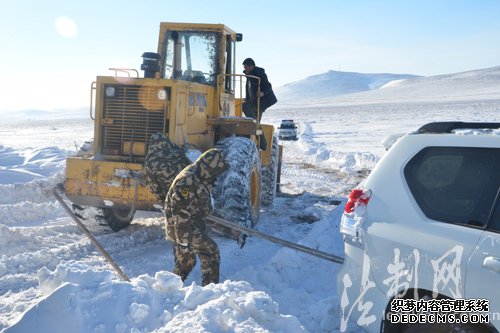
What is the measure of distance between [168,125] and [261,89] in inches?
106

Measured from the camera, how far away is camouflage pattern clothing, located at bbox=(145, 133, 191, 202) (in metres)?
6.44

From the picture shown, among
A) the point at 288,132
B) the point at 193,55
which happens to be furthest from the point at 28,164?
the point at 288,132

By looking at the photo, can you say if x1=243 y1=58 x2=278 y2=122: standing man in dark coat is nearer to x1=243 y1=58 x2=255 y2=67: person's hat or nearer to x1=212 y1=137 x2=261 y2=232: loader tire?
x1=243 y1=58 x2=255 y2=67: person's hat

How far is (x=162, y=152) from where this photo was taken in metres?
6.50

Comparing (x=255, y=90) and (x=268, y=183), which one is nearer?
(x=255, y=90)

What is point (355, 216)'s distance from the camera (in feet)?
11.4

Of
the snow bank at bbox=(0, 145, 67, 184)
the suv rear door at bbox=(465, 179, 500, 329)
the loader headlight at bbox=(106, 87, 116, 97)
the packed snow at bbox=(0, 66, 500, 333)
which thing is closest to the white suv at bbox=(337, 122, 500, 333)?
the suv rear door at bbox=(465, 179, 500, 329)

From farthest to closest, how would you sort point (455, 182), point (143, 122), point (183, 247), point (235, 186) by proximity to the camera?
point (143, 122)
point (235, 186)
point (183, 247)
point (455, 182)

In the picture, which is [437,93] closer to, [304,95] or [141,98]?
[304,95]

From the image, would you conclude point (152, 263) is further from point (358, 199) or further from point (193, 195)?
point (358, 199)

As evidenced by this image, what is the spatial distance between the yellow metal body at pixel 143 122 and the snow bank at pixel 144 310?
10.6 feet

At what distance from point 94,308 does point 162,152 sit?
10.1ft

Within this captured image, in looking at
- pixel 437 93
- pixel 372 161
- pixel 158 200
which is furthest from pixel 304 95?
pixel 158 200

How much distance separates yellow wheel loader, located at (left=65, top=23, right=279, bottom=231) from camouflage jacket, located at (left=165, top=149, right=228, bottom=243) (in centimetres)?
186
